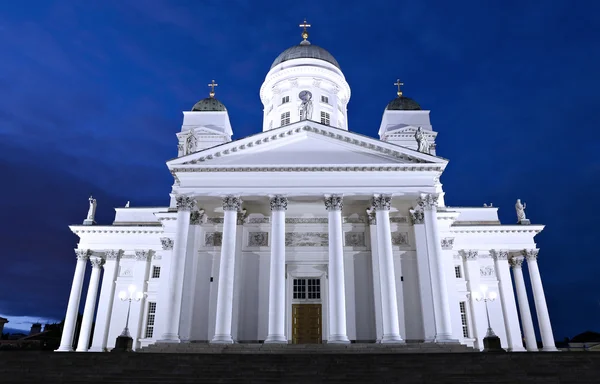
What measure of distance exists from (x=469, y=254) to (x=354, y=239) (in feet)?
35.8

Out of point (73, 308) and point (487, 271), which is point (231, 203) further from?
point (487, 271)

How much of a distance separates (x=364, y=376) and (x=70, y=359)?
9326mm

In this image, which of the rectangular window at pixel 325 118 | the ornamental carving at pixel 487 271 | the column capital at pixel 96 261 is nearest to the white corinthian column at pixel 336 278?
the rectangular window at pixel 325 118

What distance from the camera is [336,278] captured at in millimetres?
20344

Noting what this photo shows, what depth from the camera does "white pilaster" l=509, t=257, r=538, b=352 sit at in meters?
29.4

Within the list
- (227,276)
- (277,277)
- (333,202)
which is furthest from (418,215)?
(227,276)

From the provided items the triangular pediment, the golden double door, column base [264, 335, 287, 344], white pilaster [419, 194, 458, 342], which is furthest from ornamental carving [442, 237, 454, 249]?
column base [264, 335, 287, 344]

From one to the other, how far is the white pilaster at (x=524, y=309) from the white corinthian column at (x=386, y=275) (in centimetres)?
1434

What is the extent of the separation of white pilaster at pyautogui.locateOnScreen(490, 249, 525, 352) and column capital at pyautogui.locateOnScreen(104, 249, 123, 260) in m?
25.8

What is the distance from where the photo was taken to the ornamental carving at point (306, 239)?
24453 mm

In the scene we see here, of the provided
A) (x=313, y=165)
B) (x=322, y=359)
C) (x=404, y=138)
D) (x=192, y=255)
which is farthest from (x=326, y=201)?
(x=404, y=138)

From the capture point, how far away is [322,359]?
14.6 m

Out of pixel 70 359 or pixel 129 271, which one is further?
pixel 129 271

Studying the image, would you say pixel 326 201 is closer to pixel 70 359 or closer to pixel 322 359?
pixel 322 359
